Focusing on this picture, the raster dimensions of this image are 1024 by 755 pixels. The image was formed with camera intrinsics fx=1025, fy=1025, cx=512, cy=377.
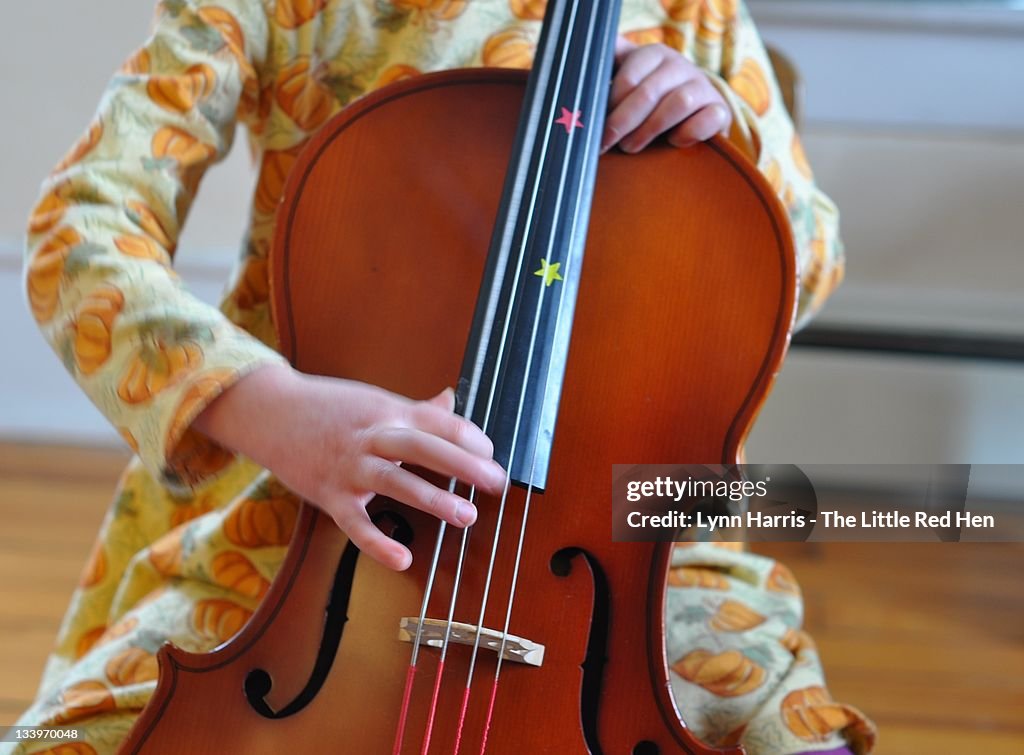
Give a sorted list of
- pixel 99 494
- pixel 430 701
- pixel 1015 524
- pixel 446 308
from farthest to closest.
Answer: pixel 99 494 < pixel 1015 524 < pixel 446 308 < pixel 430 701

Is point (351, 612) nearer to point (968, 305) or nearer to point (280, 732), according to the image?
point (280, 732)

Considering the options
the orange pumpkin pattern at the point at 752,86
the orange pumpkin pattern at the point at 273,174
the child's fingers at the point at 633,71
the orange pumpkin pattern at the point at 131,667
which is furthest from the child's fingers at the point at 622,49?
the orange pumpkin pattern at the point at 131,667

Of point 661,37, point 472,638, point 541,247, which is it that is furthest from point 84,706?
point 661,37

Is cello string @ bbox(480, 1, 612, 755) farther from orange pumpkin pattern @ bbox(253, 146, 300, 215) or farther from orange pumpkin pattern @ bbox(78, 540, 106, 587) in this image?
orange pumpkin pattern @ bbox(78, 540, 106, 587)

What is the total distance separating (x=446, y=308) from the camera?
1.93ft

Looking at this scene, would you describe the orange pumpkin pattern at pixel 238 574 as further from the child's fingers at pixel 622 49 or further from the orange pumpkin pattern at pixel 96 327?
the child's fingers at pixel 622 49

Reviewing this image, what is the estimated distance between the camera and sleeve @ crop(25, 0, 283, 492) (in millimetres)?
543

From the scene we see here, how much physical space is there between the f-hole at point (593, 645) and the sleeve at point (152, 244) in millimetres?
188

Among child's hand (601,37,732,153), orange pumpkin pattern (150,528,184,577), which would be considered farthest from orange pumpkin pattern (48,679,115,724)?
child's hand (601,37,732,153)

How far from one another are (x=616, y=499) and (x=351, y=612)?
0.15 meters

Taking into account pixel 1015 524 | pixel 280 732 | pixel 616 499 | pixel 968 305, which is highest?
pixel 968 305

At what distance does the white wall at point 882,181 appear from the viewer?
1.50m

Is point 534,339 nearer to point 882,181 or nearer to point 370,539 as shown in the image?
point 370,539

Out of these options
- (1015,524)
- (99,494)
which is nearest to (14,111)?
(99,494)
